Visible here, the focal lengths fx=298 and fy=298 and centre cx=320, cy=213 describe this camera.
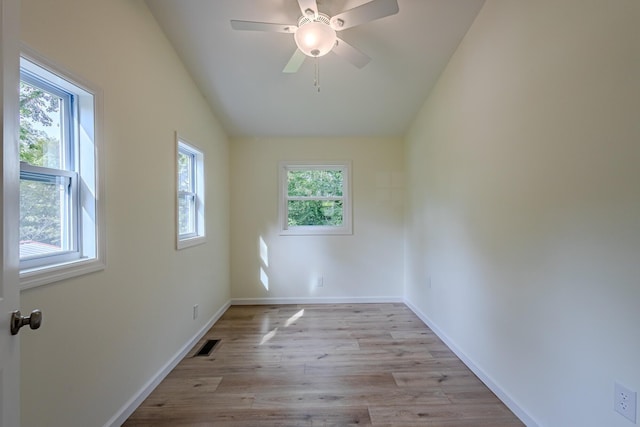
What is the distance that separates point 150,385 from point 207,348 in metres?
0.71

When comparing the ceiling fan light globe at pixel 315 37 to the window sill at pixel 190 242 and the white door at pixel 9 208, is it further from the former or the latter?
the window sill at pixel 190 242

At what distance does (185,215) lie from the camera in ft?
9.80

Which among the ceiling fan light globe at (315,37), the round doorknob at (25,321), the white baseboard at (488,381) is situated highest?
the ceiling fan light globe at (315,37)

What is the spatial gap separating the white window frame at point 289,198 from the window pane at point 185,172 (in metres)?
1.23

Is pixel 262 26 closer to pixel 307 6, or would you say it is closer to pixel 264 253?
pixel 307 6

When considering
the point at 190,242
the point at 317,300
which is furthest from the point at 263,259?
the point at 190,242

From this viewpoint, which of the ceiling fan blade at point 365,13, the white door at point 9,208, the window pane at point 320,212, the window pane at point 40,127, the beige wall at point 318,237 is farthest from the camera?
the window pane at point 320,212

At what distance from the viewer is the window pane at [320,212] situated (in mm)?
4133

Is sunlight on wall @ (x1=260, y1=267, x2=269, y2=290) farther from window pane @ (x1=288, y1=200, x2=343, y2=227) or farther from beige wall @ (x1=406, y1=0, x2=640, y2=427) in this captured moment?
beige wall @ (x1=406, y1=0, x2=640, y2=427)

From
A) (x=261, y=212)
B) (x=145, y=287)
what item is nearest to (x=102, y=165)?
(x=145, y=287)

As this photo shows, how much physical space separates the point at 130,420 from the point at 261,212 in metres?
2.59

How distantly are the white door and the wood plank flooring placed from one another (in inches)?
44.8

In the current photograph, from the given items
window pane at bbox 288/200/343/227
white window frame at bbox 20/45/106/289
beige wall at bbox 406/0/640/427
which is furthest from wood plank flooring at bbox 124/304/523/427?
window pane at bbox 288/200/343/227

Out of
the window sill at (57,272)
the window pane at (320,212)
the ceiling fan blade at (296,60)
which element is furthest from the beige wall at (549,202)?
the window sill at (57,272)
